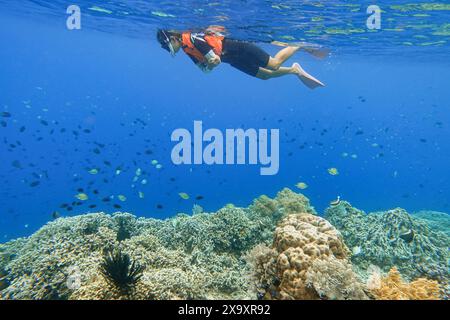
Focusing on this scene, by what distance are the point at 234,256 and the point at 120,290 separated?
3.72 metres

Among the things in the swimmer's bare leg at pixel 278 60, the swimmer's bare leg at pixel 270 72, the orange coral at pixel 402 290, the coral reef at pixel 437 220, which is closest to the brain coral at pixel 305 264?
the orange coral at pixel 402 290

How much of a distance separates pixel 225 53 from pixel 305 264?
7.68 meters

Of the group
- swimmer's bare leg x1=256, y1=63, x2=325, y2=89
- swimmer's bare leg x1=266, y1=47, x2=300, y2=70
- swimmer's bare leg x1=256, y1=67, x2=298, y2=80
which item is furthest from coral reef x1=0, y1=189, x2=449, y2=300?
swimmer's bare leg x1=266, y1=47, x2=300, y2=70

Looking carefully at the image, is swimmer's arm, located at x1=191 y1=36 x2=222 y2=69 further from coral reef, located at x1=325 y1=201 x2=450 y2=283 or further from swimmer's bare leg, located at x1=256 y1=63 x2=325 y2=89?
coral reef, located at x1=325 y1=201 x2=450 y2=283

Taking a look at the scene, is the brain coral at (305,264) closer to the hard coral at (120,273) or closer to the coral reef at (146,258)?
the coral reef at (146,258)

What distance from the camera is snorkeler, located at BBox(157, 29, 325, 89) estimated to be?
9.55 m

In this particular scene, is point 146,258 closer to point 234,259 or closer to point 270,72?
point 234,259

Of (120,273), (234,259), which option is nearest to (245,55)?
(234,259)

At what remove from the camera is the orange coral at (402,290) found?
556 centimetres

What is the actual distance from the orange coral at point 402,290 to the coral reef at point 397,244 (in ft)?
7.72

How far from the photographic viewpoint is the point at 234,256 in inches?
344

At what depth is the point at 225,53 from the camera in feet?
35.5

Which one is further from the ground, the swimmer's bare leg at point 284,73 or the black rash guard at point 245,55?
the black rash guard at point 245,55
